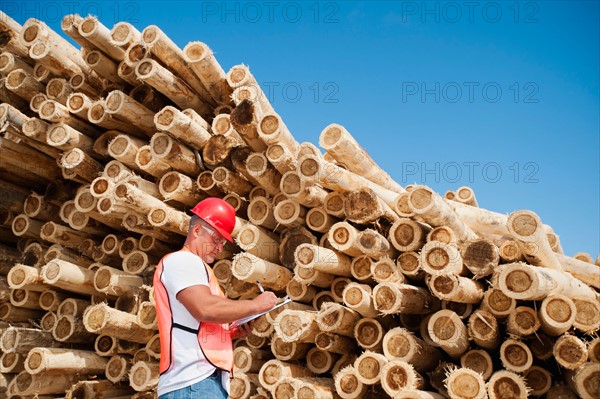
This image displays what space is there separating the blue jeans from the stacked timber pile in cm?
144

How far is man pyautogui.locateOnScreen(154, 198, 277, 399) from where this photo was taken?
2977mm

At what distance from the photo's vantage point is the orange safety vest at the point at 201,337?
3.07 metres

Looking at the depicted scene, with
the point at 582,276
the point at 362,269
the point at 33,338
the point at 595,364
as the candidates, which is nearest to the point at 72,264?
the point at 33,338

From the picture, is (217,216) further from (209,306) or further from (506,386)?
(506,386)

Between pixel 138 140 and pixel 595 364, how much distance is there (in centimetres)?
492

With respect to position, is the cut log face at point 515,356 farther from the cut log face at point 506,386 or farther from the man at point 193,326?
the man at point 193,326

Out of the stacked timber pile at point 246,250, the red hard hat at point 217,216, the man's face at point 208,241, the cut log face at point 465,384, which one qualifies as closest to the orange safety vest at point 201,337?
the man's face at point 208,241

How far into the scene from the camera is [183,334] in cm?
307

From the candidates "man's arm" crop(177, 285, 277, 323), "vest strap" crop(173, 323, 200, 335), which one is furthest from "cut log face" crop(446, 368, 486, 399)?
"vest strap" crop(173, 323, 200, 335)

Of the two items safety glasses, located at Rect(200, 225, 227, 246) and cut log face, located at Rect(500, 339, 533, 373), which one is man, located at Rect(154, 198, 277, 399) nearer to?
safety glasses, located at Rect(200, 225, 227, 246)

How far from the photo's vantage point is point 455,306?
446 centimetres

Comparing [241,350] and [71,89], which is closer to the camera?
[241,350]

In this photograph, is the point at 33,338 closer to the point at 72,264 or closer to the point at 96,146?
the point at 72,264

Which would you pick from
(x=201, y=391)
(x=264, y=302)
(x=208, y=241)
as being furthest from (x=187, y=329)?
(x=208, y=241)
